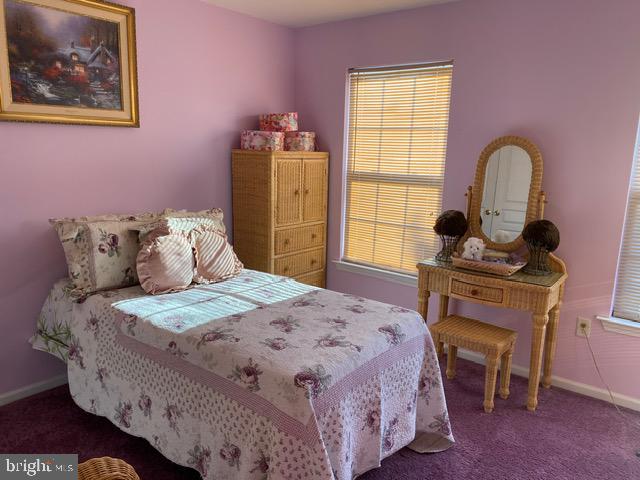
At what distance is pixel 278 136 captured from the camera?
3.45 meters

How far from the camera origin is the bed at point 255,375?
172 centimetres

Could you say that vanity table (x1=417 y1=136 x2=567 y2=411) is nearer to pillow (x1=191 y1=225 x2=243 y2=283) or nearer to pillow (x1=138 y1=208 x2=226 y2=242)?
pillow (x1=191 y1=225 x2=243 y2=283)

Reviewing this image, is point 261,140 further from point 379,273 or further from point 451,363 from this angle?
point 451,363

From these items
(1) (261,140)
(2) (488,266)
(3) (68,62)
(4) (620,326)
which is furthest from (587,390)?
(3) (68,62)

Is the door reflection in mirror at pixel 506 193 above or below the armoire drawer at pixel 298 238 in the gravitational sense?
above

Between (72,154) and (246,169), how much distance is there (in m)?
1.16

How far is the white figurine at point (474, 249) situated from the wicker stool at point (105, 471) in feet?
7.06

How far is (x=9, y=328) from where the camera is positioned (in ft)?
8.68

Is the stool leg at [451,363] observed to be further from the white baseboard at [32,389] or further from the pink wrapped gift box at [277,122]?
the white baseboard at [32,389]

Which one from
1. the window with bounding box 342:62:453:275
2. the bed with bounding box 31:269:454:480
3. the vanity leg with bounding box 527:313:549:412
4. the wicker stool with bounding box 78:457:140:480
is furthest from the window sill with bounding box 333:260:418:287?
the wicker stool with bounding box 78:457:140:480

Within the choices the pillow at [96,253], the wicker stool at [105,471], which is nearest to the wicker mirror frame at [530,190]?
the pillow at [96,253]

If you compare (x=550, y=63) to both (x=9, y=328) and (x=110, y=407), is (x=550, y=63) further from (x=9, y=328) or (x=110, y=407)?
(x=9, y=328)

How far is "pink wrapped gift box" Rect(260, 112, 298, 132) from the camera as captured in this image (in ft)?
11.7

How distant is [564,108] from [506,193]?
576 mm
